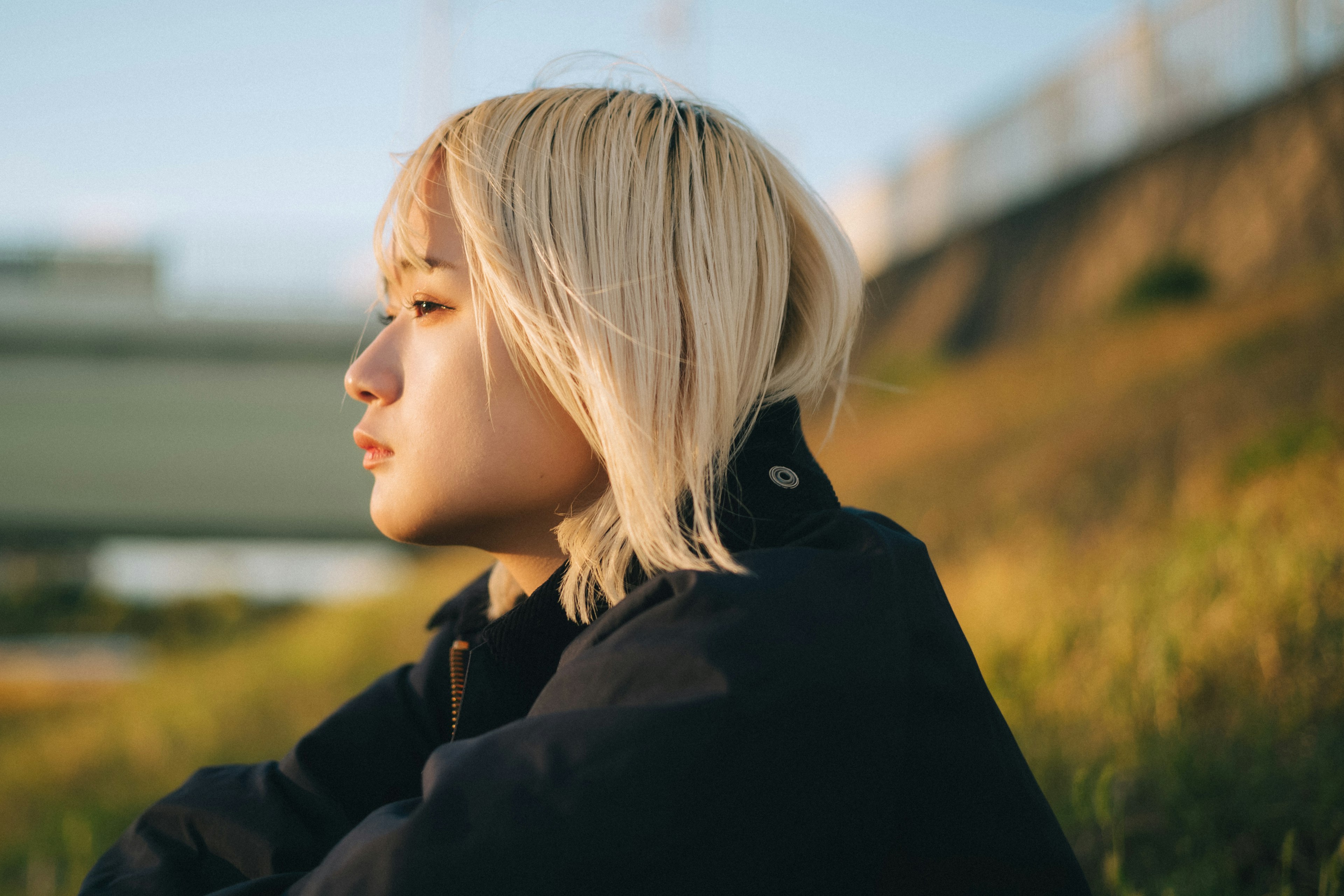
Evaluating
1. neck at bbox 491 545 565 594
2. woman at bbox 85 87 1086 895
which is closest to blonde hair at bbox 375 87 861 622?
woman at bbox 85 87 1086 895

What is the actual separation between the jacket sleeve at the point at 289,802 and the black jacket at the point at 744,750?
2.5 inches

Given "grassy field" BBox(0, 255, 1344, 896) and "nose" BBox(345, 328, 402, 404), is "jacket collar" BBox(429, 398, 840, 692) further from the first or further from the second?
"grassy field" BBox(0, 255, 1344, 896)

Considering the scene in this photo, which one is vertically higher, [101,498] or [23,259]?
[23,259]

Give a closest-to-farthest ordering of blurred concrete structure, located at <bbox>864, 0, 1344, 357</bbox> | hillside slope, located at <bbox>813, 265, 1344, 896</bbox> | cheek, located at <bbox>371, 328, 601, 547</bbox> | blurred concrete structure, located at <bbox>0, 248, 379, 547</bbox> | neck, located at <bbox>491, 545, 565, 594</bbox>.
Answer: cheek, located at <bbox>371, 328, 601, 547</bbox>, neck, located at <bbox>491, 545, 565, 594</bbox>, hillside slope, located at <bbox>813, 265, 1344, 896</bbox>, blurred concrete structure, located at <bbox>864, 0, 1344, 357</bbox>, blurred concrete structure, located at <bbox>0, 248, 379, 547</bbox>

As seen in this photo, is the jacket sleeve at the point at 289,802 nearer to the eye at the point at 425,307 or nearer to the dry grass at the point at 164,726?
the eye at the point at 425,307

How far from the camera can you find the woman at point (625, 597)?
985mm

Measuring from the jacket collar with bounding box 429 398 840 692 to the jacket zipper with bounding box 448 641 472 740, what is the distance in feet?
0.49

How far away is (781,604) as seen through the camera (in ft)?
3.49

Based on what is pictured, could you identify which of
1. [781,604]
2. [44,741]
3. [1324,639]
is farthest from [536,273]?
[44,741]

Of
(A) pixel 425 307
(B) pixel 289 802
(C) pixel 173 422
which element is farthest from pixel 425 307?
(C) pixel 173 422

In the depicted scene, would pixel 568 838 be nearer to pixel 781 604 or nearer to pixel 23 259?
pixel 781 604

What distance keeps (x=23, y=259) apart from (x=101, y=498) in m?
4.76

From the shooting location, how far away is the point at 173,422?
16141mm

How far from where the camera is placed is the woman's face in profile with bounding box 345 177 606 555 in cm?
140
